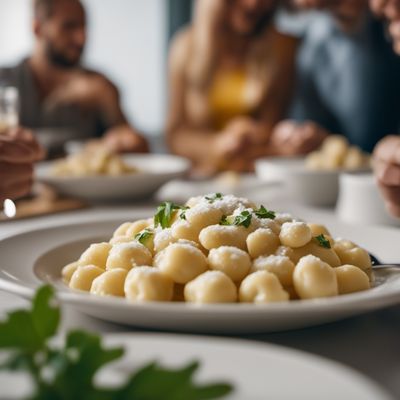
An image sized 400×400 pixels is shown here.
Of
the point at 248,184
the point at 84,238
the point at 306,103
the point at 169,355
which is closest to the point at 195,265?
the point at 169,355

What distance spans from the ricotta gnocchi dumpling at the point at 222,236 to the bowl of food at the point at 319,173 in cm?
73

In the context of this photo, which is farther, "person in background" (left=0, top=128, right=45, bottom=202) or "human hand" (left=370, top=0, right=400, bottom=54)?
"human hand" (left=370, top=0, right=400, bottom=54)

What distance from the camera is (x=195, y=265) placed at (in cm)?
62

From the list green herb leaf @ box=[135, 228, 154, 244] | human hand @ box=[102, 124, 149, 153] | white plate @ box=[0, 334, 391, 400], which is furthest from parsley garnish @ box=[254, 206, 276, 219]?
human hand @ box=[102, 124, 149, 153]

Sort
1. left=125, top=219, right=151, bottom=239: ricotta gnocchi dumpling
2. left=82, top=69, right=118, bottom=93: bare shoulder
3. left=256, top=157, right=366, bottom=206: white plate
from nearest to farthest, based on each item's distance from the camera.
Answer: left=125, top=219, right=151, bottom=239: ricotta gnocchi dumpling < left=256, top=157, right=366, bottom=206: white plate < left=82, top=69, right=118, bottom=93: bare shoulder

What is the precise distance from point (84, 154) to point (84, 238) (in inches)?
25.1

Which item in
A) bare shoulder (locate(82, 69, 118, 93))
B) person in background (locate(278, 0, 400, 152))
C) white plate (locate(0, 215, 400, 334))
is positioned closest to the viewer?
white plate (locate(0, 215, 400, 334))

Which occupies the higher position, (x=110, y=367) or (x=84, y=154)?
(x=110, y=367)

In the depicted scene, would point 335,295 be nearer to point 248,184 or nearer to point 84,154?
point 248,184

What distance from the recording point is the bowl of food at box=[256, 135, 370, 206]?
4.53ft

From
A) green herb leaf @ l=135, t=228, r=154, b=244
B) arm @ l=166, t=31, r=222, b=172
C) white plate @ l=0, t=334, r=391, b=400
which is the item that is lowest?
arm @ l=166, t=31, r=222, b=172

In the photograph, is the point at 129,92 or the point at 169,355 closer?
the point at 169,355

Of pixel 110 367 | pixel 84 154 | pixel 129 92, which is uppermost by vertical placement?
pixel 110 367

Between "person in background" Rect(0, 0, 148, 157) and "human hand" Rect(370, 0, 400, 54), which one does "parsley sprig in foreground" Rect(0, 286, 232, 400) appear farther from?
"person in background" Rect(0, 0, 148, 157)
